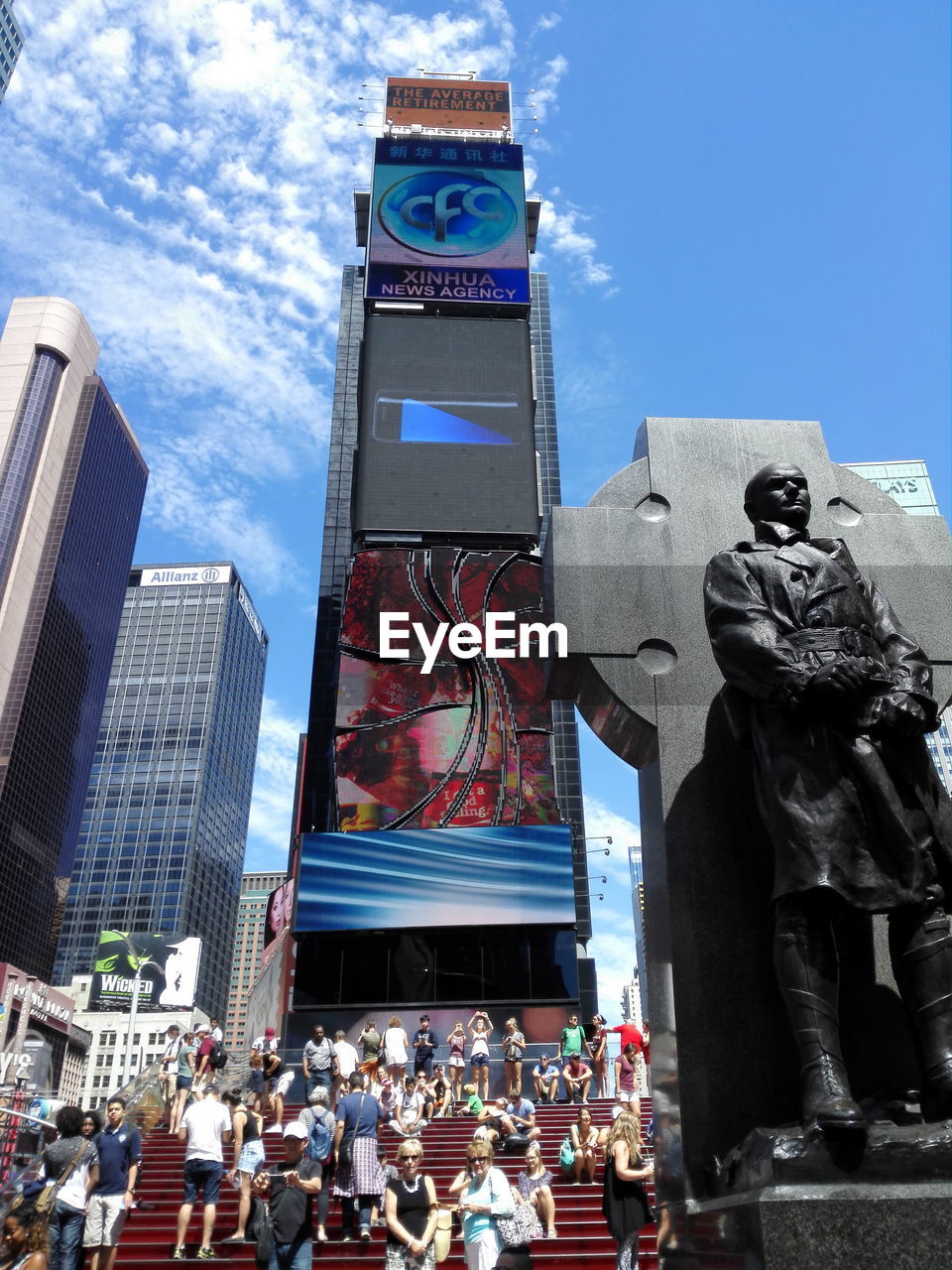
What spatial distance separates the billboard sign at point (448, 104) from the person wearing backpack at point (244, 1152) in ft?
233

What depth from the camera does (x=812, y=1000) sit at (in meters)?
3.99

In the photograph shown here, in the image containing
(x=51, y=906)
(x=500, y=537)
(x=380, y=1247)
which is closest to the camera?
(x=380, y=1247)

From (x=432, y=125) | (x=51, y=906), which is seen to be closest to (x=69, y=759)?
(x=51, y=906)

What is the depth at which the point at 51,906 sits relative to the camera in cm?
12231

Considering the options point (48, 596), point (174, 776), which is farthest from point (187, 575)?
point (48, 596)

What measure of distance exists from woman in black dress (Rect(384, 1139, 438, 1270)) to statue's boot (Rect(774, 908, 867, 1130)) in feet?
15.4

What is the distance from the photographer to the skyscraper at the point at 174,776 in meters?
154

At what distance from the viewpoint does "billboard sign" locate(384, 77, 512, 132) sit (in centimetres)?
7244

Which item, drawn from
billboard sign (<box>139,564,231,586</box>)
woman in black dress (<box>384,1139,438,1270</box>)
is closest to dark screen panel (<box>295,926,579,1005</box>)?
woman in black dress (<box>384,1139,438,1270</box>)

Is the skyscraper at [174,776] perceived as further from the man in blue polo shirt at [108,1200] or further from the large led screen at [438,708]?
the man in blue polo shirt at [108,1200]

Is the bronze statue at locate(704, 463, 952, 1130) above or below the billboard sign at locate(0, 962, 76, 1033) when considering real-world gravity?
below

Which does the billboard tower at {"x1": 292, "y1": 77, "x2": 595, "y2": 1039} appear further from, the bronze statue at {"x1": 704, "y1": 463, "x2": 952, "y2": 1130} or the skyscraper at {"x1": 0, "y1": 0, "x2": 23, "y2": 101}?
the skyscraper at {"x1": 0, "y1": 0, "x2": 23, "y2": 101}

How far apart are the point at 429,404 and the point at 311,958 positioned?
2511 centimetres

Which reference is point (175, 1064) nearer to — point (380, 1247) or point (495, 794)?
point (380, 1247)
